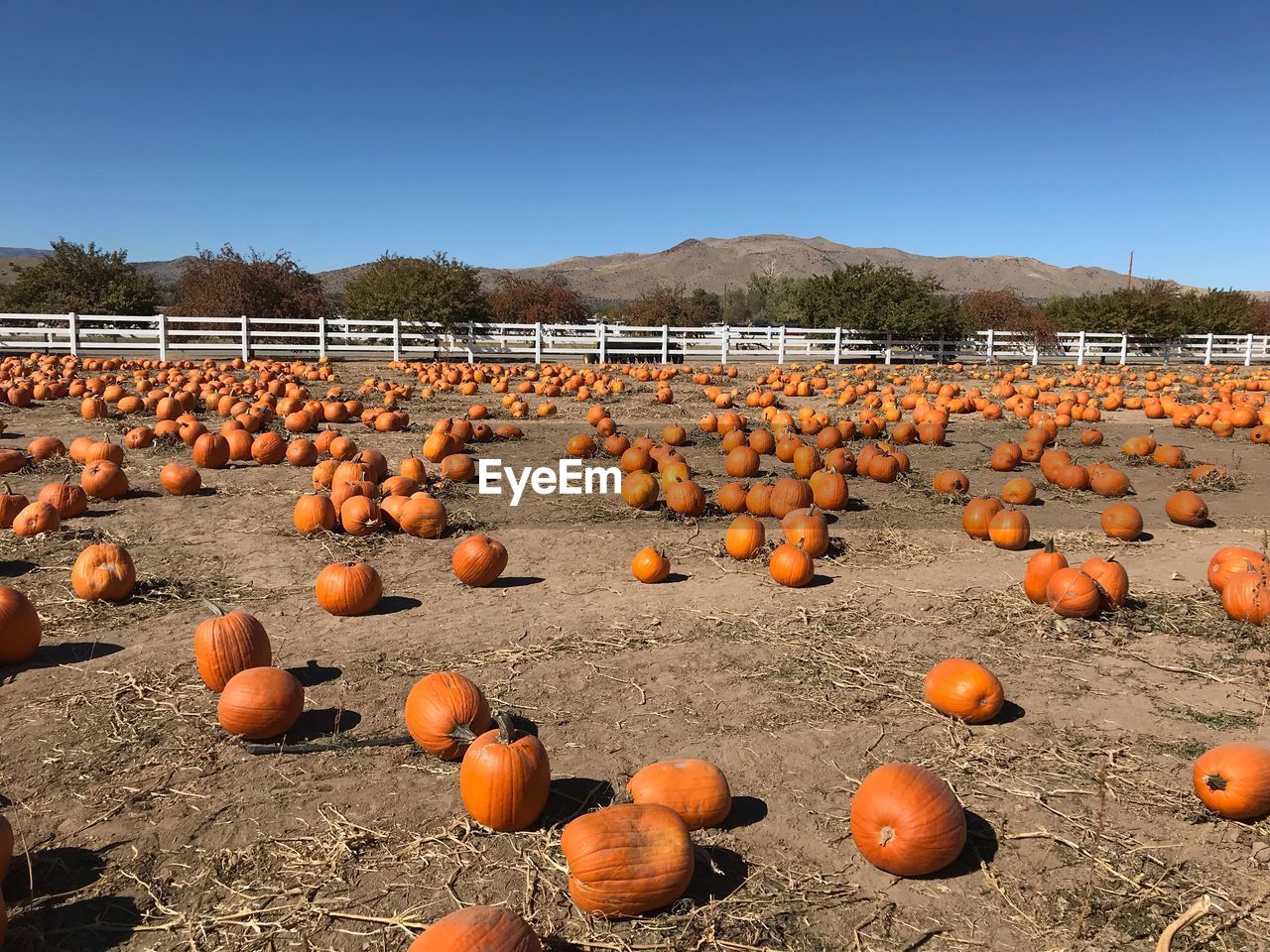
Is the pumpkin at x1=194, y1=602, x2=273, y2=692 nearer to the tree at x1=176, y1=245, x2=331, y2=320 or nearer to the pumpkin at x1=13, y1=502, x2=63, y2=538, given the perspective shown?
the pumpkin at x1=13, y1=502, x2=63, y2=538

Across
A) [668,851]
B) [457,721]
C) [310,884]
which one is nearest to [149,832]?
[310,884]

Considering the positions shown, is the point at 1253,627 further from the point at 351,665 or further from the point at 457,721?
the point at 351,665

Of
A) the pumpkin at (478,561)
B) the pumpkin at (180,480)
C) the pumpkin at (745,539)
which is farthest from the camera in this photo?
the pumpkin at (180,480)

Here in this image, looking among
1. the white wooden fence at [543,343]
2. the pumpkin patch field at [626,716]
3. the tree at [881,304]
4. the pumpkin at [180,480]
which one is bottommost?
the pumpkin patch field at [626,716]

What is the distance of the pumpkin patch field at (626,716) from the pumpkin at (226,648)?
0.02 meters

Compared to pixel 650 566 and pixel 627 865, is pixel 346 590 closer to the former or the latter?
pixel 650 566

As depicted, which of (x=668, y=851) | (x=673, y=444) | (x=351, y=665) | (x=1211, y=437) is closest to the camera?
(x=668, y=851)

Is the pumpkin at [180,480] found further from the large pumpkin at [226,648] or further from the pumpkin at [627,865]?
Answer: the pumpkin at [627,865]

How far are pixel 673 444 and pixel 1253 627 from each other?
7626mm

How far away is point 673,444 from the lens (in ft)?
39.7

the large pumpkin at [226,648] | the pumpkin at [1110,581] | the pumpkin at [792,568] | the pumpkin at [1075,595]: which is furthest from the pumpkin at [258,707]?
the pumpkin at [1110,581]

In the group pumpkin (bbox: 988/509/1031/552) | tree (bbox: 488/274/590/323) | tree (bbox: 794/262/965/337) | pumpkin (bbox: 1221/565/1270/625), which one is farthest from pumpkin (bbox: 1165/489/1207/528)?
tree (bbox: 488/274/590/323)

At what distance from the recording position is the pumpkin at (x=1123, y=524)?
7.70 meters

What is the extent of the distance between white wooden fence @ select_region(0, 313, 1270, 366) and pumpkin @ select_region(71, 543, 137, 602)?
2094 centimetres
